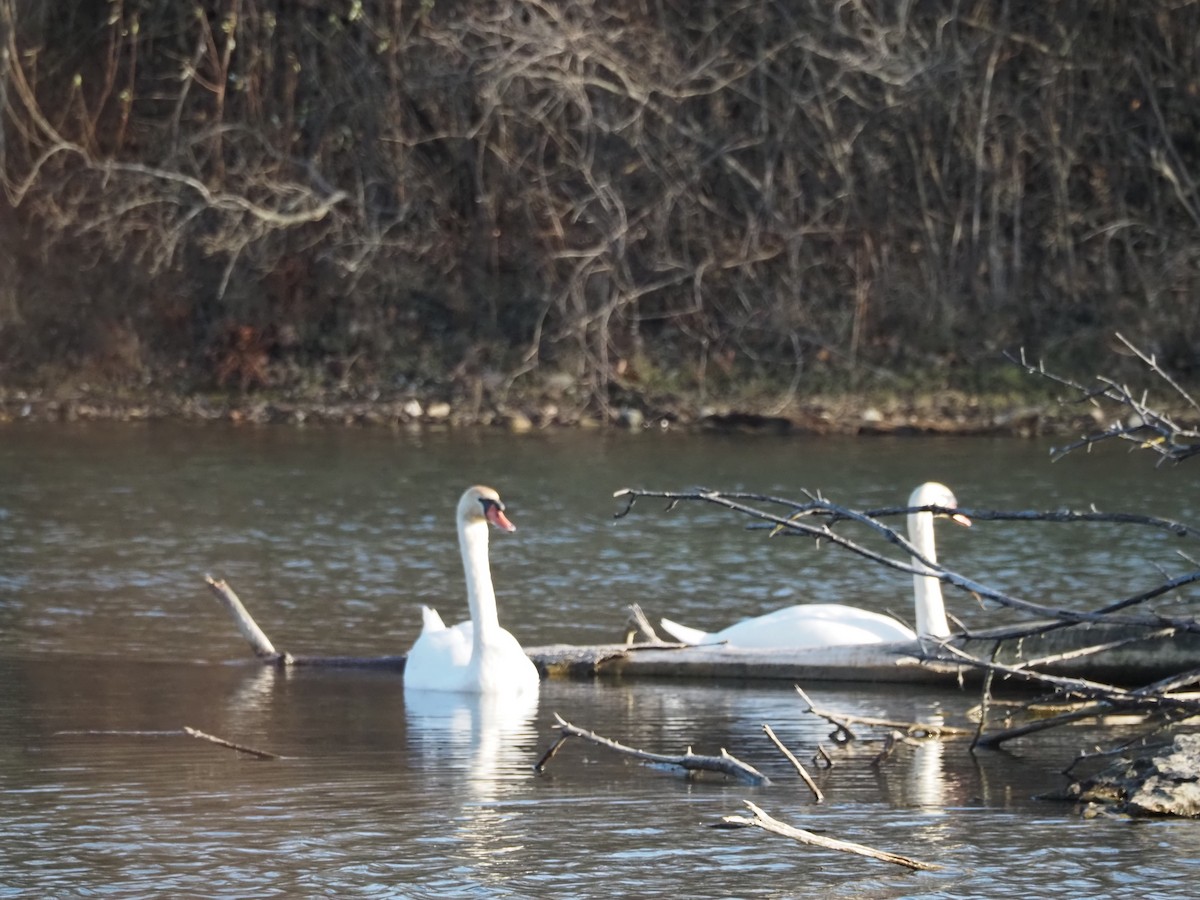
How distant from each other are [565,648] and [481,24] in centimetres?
1472

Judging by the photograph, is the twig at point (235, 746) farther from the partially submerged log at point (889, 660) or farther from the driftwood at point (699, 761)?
the partially submerged log at point (889, 660)

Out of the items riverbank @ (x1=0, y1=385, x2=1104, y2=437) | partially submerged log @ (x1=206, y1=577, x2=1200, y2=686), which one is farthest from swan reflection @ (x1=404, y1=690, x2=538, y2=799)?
riverbank @ (x1=0, y1=385, x2=1104, y2=437)

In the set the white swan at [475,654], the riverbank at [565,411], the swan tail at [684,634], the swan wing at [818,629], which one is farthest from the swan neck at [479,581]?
the riverbank at [565,411]

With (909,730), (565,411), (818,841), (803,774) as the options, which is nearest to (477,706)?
(909,730)

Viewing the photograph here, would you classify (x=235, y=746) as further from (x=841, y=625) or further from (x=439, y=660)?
(x=841, y=625)

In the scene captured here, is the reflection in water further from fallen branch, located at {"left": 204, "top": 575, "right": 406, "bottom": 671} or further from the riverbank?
the riverbank

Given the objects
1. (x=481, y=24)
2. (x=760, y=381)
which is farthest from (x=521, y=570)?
(x=481, y=24)

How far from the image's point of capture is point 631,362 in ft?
74.6

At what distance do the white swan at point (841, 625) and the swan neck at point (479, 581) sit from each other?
103 centimetres

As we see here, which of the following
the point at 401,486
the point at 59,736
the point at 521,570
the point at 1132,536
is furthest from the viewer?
the point at 401,486

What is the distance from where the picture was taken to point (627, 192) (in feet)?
77.2

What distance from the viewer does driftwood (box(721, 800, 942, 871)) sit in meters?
5.21

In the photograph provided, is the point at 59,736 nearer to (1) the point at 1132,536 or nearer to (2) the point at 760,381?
(1) the point at 1132,536

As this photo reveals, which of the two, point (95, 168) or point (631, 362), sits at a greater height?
point (95, 168)
